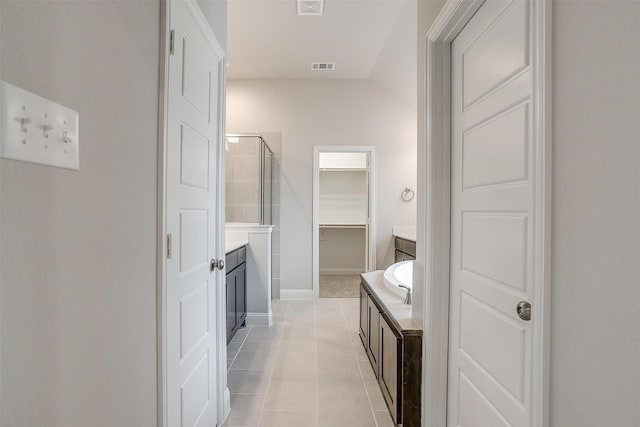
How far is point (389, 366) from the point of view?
171 cm

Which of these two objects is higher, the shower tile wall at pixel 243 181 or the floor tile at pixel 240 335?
the shower tile wall at pixel 243 181

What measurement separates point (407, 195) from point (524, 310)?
351cm

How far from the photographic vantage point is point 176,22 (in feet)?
3.75

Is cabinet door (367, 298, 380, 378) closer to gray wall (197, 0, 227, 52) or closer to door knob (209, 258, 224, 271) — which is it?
door knob (209, 258, 224, 271)

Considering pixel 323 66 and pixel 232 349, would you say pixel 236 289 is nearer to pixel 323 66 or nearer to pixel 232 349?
pixel 232 349

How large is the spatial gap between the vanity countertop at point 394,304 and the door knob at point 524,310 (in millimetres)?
663

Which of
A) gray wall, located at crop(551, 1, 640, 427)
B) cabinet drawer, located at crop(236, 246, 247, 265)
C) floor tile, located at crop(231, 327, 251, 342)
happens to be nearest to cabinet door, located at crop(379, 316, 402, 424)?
gray wall, located at crop(551, 1, 640, 427)

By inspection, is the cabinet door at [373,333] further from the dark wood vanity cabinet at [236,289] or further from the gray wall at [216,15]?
the gray wall at [216,15]

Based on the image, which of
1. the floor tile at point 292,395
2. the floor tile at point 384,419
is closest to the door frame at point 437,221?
the floor tile at point 384,419

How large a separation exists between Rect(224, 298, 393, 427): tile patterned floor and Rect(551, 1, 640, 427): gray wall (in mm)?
1347

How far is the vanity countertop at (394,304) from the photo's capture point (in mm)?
1567

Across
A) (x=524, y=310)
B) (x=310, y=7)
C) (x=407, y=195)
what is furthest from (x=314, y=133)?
(x=524, y=310)
